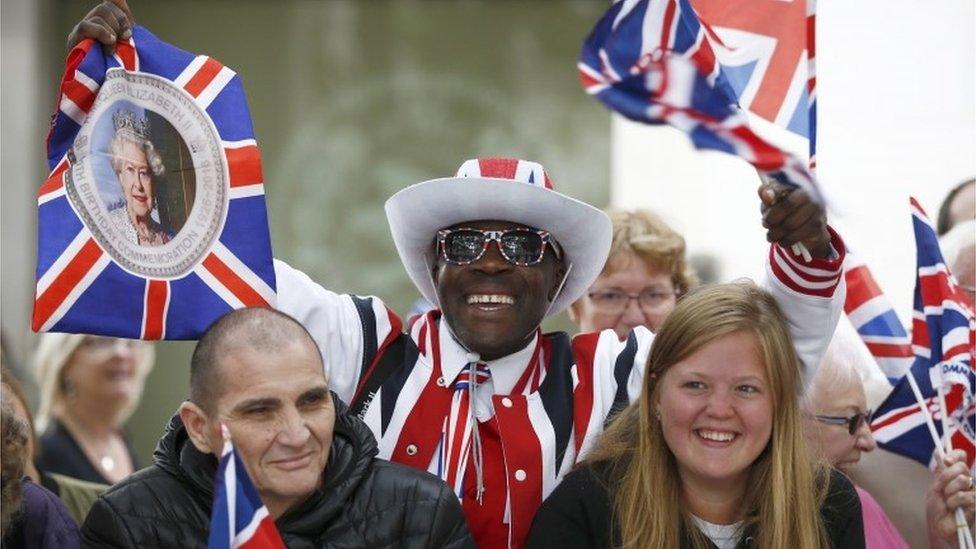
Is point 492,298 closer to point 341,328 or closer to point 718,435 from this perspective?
point 341,328

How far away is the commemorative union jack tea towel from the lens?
4020mm

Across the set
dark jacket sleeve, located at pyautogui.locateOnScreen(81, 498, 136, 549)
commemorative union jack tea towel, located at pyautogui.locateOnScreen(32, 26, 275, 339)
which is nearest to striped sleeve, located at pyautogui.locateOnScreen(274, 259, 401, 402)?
commemorative union jack tea towel, located at pyautogui.locateOnScreen(32, 26, 275, 339)

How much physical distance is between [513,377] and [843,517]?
96 centimetres

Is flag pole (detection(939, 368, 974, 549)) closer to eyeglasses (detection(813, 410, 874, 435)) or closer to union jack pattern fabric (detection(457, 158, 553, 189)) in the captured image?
eyeglasses (detection(813, 410, 874, 435))

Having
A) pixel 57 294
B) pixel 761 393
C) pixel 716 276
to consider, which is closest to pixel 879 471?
pixel 761 393

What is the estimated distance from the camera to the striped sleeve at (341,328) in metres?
4.20

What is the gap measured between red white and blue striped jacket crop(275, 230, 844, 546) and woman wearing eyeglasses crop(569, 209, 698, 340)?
1.05 metres

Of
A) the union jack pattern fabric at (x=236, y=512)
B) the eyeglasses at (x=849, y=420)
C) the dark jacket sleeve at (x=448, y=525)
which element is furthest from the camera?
the eyeglasses at (x=849, y=420)

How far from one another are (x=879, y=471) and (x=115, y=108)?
2.65 meters

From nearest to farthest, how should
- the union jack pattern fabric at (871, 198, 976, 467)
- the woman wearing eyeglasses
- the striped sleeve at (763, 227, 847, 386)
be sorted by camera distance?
the striped sleeve at (763, 227, 847, 386), the union jack pattern fabric at (871, 198, 976, 467), the woman wearing eyeglasses

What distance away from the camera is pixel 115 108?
4074 millimetres

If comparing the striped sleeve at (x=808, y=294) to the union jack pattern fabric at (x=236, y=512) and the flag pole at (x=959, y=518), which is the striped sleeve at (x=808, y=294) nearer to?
the flag pole at (x=959, y=518)

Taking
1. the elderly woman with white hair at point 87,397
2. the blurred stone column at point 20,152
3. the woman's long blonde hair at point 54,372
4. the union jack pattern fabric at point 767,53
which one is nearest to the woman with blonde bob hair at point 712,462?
the union jack pattern fabric at point 767,53

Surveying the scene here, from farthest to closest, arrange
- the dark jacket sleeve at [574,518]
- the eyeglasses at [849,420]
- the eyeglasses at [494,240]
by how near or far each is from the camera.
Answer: the eyeglasses at [849,420], the eyeglasses at [494,240], the dark jacket sleeve at [574,518]
